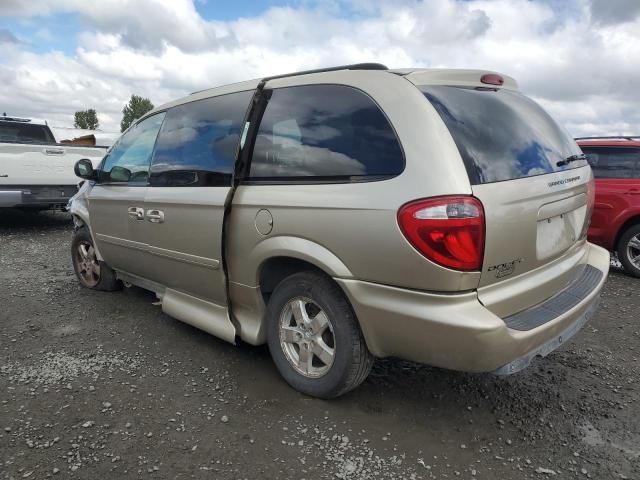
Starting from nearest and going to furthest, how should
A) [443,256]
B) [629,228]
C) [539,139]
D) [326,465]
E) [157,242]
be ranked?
[443,256], [326,465], [539,139], [157,242], [629,228]

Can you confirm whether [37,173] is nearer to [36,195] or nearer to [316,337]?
[36,195]

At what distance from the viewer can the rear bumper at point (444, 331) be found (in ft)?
7.17

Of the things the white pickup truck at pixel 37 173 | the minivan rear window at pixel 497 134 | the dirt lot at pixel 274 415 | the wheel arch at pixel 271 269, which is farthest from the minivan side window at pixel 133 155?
the white pickup truck at pixel 37 173

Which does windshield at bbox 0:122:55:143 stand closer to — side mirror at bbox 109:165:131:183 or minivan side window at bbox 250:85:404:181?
side mirror at bbox 109:165:131:183

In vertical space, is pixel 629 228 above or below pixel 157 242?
below

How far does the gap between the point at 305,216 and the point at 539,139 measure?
4.50 feet

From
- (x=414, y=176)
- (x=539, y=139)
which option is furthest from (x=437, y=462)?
(x=539, y=139)

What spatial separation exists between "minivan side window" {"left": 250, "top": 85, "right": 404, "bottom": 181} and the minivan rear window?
Answer: 1.00 feet

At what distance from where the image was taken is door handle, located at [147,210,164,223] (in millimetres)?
3487

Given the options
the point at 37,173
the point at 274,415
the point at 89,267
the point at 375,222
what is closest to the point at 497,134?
the point at 375,222

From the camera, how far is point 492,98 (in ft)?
8.87

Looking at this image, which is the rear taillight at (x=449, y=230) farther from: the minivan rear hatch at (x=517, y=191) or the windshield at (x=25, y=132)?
the windshield at (x=25, y=132)

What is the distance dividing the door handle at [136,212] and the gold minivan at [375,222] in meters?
0.21

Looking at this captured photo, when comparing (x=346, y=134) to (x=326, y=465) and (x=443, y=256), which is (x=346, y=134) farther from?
(x=326, y=465)
